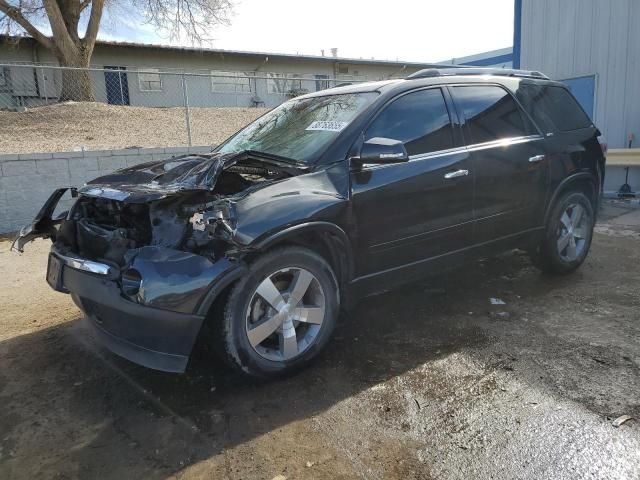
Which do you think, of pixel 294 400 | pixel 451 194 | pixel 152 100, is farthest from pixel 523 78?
pixel 152 100

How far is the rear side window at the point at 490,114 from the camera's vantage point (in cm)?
412

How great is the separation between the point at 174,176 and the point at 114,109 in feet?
47.0

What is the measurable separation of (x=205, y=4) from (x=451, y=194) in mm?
17964

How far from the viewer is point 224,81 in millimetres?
22672

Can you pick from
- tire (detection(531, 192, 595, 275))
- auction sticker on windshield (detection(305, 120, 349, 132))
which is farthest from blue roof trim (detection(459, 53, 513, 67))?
auction sticker on windshield (detection(305, 120, 349, 132))

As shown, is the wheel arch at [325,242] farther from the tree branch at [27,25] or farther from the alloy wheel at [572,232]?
the tree branch at [27,25]

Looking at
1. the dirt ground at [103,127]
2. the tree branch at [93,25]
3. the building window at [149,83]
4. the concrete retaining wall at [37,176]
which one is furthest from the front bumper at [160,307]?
the building window at [149,83]

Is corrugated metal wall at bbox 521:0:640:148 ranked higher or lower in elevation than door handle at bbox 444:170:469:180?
higher

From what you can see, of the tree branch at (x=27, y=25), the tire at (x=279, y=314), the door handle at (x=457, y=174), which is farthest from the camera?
the tree branch at (x=27, y=25)

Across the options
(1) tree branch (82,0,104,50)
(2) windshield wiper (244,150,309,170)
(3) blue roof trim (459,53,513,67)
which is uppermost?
(1) tree branch (82,0,104,50)

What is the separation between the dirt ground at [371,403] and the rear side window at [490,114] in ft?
4.80

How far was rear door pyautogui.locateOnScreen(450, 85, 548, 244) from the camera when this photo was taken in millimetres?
4082

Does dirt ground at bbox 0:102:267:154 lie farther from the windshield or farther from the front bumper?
the front bumper

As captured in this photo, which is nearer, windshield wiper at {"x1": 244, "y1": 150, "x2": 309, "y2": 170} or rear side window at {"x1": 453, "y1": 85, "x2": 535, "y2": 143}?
windshield wiper at {"x1": 244, "y1": 150, "x2": 309, "y2": 170}
